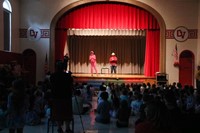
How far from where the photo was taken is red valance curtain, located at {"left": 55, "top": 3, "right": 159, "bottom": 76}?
18562mm

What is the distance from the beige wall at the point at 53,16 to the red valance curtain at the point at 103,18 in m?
0.73

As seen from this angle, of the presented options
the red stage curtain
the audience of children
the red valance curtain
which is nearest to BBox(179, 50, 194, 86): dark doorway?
the red stage curtain

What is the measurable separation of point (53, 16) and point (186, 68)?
7248mm

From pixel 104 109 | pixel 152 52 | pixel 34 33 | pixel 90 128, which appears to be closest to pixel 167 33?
pixel 152 52

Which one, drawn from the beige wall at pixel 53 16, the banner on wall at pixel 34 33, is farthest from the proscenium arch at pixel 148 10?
the banner on wall at pixel 34 33

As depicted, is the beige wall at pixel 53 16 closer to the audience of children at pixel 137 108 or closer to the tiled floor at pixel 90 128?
the audience of children at pixel 137 108

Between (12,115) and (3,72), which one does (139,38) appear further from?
(12,115)

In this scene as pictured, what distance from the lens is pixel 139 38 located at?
73.7 ft

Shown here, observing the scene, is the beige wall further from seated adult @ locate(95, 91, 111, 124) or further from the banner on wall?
seated adult @ locate(95, 91, 111, 124)

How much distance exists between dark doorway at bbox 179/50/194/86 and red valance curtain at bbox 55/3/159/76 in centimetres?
149

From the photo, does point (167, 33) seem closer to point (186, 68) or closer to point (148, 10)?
point (148, 10)

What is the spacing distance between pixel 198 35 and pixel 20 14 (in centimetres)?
907

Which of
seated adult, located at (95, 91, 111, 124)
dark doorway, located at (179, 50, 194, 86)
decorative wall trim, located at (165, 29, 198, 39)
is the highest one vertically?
decorative wall trim, located at (165, 29, 198, 39)

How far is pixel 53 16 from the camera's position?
1809 centimetres
